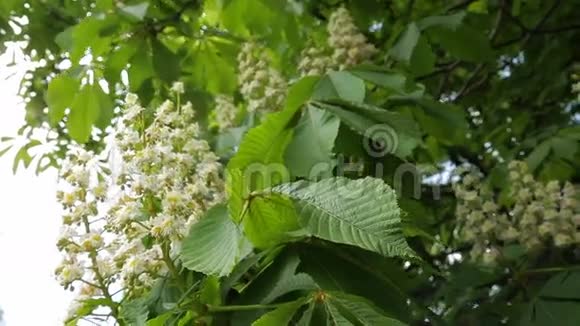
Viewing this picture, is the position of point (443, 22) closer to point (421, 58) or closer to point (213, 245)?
point (421, 58)

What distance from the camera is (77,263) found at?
0.84 metres

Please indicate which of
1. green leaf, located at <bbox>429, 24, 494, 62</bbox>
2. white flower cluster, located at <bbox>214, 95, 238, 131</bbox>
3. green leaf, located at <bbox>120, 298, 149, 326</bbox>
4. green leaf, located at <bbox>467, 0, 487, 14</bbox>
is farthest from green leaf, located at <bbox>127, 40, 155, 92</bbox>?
green leaf, located at <bbox>467, 0, 487, 14</bbox>

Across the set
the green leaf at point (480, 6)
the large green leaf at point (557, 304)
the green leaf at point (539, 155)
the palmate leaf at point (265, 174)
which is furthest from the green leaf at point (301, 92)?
the green leaf at point (480, 6)

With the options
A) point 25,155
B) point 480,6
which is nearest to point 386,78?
point 25,155

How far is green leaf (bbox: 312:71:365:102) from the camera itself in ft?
3.56

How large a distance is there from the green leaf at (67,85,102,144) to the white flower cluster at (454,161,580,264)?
68 centimetres

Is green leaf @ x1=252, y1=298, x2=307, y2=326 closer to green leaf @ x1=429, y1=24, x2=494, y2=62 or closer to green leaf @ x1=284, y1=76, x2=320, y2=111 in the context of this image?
green leaf @ x1=284, y1=76, x2=320, y2=111

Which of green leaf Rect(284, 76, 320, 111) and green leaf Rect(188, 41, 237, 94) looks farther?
green leaf Rect(188, 41, 237, 94)

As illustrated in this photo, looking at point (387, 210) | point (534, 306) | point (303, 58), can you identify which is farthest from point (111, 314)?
point (303, 58)

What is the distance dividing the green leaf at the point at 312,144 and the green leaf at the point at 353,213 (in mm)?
174

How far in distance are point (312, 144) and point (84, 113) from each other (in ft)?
2.12

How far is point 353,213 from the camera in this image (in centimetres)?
70

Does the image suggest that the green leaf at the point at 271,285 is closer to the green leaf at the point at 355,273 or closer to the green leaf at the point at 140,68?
the green leaf at the point at 355,273

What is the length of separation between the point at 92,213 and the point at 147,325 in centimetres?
15
